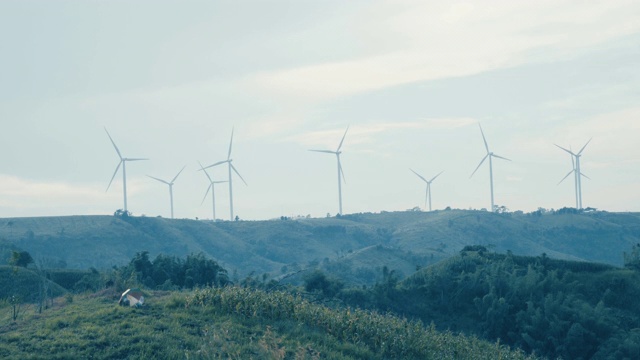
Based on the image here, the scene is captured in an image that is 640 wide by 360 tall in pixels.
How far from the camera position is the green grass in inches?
1275

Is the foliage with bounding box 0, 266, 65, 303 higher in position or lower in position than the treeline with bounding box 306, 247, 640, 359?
higher

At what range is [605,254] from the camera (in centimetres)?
15188

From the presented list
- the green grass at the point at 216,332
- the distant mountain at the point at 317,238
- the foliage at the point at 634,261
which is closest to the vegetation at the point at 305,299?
the green grass at the point at 216,332

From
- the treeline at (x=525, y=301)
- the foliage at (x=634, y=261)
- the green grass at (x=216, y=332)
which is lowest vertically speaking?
the treeline at (x=525, y=301)

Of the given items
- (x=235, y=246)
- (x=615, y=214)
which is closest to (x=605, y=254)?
(x=615, y=214)

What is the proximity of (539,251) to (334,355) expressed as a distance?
119 metres

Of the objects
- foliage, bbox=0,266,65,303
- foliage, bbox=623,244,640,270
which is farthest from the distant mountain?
foliage, bbox=0,266,65,303

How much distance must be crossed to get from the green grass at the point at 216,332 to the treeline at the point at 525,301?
17.4 metres

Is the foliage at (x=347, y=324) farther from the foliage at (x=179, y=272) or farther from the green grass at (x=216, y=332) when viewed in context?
the foliage at (x=179, y=272)

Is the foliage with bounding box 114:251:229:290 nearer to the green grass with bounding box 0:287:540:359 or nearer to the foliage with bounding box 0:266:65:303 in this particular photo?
the foliage with bounding box 0:266:65:303

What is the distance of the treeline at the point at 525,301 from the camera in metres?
59.6

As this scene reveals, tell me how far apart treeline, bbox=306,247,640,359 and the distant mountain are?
43.8 metres

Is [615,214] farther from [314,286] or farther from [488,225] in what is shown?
[314,286]

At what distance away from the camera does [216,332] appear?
114 ft
